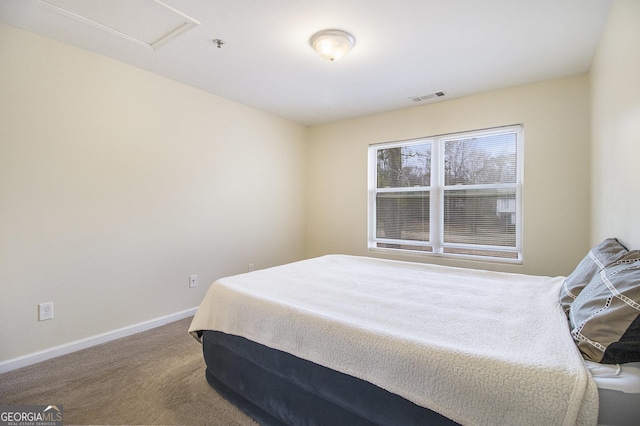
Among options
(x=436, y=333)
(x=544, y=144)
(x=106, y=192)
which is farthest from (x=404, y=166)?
(x=106, y=192)

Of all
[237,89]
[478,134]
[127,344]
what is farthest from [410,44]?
[127,344]

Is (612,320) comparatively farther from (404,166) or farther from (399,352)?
(404,166)

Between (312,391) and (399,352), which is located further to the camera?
(312,391)

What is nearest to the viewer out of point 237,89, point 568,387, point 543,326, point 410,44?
point 568,387

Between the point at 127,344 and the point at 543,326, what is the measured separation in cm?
294

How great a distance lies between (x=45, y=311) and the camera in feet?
7.34

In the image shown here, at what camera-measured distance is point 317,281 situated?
6.64ft

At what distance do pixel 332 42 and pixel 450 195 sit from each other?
2253 millimetres

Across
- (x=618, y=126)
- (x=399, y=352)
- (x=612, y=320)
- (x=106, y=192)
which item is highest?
(x=618, y=126)

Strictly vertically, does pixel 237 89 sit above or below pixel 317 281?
above

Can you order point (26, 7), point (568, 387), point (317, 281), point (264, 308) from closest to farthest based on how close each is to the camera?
1. point (568, 387)
2. point (264, 308)
3. point (26, 7)
4. point (317, 281)

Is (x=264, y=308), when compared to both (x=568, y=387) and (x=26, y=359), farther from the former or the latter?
(x=26, y=359)

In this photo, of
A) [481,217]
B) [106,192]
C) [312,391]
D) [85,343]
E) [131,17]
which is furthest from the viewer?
[481,217]

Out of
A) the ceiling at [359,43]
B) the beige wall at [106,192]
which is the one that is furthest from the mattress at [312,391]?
the ceiling at [359,43]
